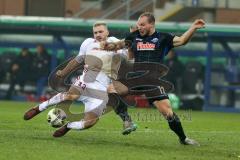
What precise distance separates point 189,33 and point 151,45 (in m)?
0.73

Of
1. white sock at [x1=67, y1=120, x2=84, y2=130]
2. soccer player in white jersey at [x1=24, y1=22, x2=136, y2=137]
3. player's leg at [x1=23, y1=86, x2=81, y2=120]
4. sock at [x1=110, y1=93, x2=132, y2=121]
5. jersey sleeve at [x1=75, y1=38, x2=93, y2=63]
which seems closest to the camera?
white sock at [x1=67, y1=120, x2=84, y2=130]

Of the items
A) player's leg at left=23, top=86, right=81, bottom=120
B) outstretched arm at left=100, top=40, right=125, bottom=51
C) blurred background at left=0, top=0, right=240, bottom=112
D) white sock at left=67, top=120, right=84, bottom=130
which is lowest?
blurred background at left=0, top=0, right=240, bottom=112

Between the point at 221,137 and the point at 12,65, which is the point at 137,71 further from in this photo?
the point at 12,65

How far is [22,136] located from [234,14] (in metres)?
20.2

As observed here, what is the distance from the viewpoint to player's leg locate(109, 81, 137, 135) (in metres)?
13.1

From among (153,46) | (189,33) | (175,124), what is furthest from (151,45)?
(175,124)

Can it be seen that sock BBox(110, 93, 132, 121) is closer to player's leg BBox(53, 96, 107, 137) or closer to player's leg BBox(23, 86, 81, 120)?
player's leg BBox(53, 96, 107, 137)

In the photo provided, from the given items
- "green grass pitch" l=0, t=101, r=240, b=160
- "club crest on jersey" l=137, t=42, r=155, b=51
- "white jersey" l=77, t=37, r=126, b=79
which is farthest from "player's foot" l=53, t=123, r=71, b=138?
"club crest on jersey" l=137, t=42, r=155, b=51

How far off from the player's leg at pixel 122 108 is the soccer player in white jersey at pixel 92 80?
16.2 inches

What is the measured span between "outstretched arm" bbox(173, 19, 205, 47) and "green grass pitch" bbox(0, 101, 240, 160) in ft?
5.21

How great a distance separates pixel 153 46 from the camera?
11906 mm

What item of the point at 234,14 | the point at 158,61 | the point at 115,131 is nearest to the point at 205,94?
the point at 234,14

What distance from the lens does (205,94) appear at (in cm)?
2697

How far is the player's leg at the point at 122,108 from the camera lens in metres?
13.1
